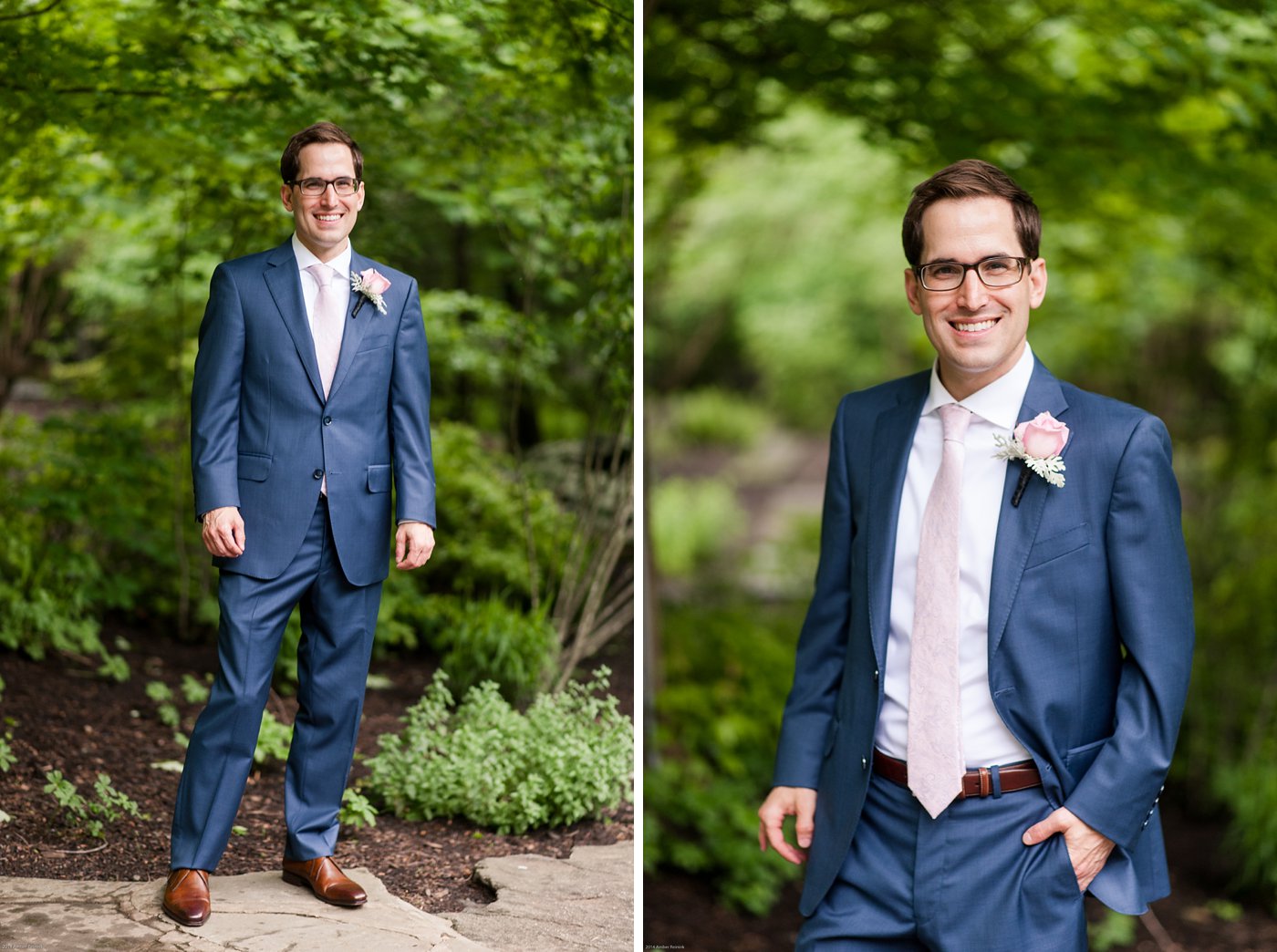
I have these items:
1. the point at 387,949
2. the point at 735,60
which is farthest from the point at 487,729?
the point at 735,60

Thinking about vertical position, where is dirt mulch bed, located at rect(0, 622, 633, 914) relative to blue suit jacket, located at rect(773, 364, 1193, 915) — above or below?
below

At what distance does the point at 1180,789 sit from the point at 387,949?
17.5ft

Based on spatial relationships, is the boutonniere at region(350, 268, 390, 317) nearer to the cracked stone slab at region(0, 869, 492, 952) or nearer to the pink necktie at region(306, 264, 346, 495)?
the pink necktie at region(306, 264, 346, 495)

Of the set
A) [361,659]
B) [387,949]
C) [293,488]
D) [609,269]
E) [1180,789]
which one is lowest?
[1180,789]

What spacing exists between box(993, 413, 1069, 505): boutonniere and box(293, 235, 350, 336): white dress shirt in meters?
1.48

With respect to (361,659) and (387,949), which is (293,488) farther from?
(387,949)

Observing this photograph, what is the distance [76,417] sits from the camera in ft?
13.4

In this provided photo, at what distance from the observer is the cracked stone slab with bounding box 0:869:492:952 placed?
2.72 meters

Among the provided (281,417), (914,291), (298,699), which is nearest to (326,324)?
(281,417)

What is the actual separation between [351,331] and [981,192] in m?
1.40

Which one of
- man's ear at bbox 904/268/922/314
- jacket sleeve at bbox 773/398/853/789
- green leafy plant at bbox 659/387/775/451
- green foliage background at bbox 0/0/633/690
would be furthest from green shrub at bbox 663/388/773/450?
man's ear at bbox 904/268/922/314

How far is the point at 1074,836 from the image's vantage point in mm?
2137

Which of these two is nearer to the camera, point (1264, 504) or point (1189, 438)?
point (1264, 504)

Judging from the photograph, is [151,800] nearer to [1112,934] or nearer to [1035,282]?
[1035,282]
